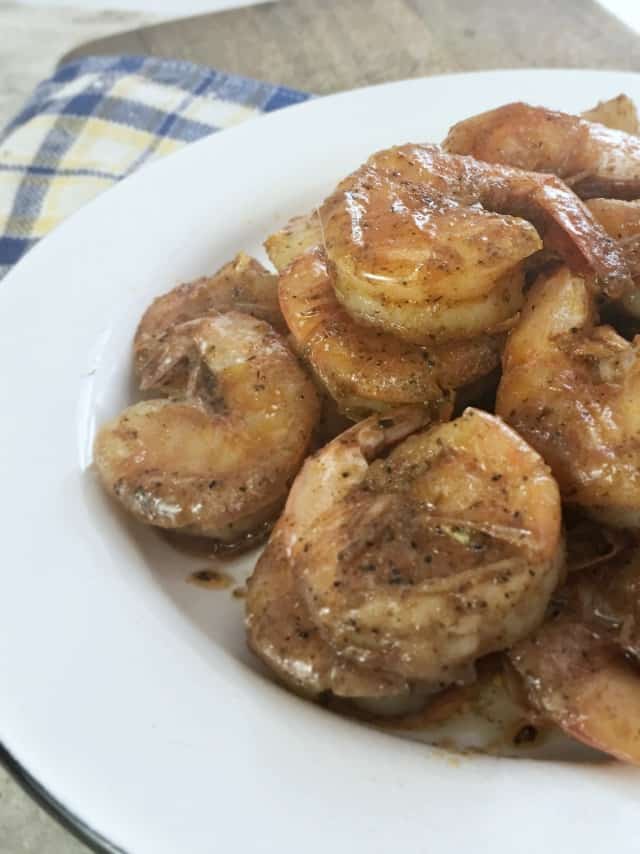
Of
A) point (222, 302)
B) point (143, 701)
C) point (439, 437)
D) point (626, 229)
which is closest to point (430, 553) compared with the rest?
point (439, 437)

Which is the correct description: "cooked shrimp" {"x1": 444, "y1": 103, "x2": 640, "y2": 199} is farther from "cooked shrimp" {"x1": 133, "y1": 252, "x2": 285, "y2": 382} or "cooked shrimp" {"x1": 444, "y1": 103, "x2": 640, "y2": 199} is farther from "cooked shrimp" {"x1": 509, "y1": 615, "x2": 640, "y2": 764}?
"cooked shrimp" {"x1": 509, "y1": 615, "x2": 640, "y2": 764}

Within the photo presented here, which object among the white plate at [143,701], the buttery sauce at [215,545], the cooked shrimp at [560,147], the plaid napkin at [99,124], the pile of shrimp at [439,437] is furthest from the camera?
the plaid napkin at [99,124]

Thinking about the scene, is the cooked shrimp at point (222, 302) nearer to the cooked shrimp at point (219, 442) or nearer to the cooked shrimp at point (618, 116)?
the cooked shrimp at point (219, 442)

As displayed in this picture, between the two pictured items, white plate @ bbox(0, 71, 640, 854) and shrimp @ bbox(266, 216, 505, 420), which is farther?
shrimp @ bbox(266, 216, 505, 420)

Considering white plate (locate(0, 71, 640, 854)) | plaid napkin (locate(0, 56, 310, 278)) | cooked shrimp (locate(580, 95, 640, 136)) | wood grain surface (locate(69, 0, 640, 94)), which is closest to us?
white plate (locate(0, 71, 640, 854))

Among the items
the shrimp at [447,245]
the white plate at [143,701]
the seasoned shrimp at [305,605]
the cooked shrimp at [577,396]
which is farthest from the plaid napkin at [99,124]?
the cooked shrimp at [577,396]

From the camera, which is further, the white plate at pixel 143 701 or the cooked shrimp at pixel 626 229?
the cooked shrimp at pixel 626 229

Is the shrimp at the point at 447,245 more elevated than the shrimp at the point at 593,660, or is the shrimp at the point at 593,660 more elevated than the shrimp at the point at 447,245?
the shrimp at the point at 447,245

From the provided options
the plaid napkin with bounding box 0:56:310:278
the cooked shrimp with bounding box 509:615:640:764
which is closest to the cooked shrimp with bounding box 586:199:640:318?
the cooked shrimp with bounding box 509:615:640:764
